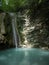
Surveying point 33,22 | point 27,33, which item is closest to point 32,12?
point 33,22

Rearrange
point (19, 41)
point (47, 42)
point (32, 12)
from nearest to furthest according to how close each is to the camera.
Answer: point (47, 42), point (19, 41), point (32, 12)

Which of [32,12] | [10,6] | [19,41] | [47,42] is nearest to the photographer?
[47,42]

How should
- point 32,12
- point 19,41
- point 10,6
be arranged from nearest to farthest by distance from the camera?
point 19,41 → point 32,12 → point 10,6

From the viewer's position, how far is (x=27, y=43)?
11.6 m

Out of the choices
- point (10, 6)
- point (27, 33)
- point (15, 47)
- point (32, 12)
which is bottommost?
point (15, 47)

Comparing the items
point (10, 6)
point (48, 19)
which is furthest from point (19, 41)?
point (10, 6)

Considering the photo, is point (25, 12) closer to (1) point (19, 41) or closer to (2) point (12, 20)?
(2) point (12, 20)

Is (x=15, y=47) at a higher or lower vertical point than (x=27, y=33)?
lower

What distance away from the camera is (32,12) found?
13.5 m

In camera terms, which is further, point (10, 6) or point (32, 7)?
point (10, 6)

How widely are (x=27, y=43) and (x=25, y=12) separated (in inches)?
126

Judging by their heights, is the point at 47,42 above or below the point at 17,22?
below

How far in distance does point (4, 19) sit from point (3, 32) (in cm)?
92

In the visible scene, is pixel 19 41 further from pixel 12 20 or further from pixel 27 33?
pixel 12 20
